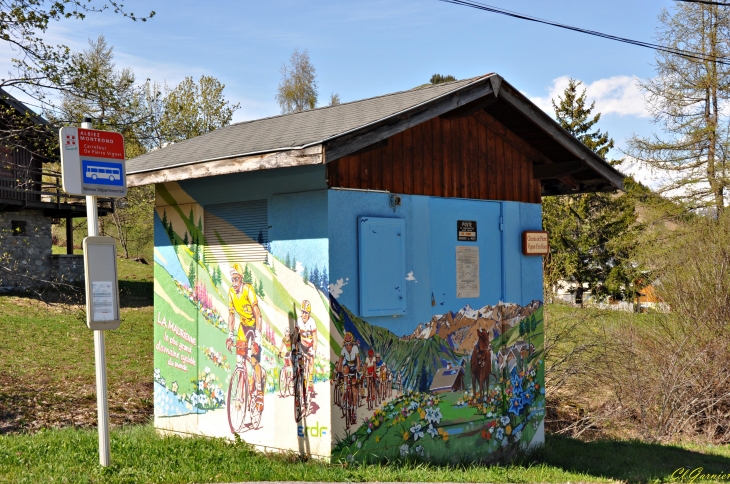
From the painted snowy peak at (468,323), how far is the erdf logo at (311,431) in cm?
141

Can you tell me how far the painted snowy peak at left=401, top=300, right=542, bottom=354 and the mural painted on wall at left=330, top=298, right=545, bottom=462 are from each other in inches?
0.5

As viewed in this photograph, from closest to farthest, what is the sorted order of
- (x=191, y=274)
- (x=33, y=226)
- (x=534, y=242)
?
(x=191, y=274) → (x=534, y=242) → (x=33, y=226)

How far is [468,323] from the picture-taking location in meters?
9.14

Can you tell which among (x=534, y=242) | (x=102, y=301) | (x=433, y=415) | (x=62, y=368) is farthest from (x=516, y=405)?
(x=62, y=368)

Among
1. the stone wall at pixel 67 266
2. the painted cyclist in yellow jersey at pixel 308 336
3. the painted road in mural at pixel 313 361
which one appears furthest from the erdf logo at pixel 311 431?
the stone wall at pixel 67 266

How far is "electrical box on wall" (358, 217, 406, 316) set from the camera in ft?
25.7

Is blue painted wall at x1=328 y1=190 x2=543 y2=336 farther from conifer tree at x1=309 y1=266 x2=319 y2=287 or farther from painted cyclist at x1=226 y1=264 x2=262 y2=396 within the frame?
painted cyclist at x1=226 y1=264 x2=262 y2=396

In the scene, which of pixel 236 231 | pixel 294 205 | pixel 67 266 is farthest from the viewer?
pixel 67 266

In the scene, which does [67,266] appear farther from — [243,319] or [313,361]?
[313,361]

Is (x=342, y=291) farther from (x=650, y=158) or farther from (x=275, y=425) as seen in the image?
(x=650, y=158)

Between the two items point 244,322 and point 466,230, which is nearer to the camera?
point 244,322

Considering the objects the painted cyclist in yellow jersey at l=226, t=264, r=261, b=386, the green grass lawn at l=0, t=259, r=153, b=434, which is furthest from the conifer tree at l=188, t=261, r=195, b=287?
the green grass lawn at l=0, t=259, r=153, b=434

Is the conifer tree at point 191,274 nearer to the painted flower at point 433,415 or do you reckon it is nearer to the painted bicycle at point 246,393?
the painted bicycle at point 246,393

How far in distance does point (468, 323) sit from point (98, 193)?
15.4 feet
